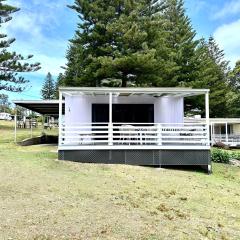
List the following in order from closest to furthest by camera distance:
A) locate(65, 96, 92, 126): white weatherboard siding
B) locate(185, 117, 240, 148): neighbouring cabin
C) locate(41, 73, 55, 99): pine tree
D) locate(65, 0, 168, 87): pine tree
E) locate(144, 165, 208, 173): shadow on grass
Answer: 1. locate(144, 165, 208, 173): shadow on grass
2. locate(65, 96, 92, 126): white weatherboard siding
3. locate(65, 0, 168, 87): pine tree
4. locate(185, 117, 240, 148): neighbouring cabin
5. locate(41, 73, 55, 99): pine tree

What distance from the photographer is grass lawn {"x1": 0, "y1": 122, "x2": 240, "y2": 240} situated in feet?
20.9

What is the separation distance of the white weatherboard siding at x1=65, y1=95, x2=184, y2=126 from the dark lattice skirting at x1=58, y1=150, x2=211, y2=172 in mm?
3842

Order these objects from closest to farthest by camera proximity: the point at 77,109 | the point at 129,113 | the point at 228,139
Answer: the point at 77,109 < the point at 129,113 < the point at 228,139

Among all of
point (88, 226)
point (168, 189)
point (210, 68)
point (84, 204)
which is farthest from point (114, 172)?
point (210, 68)

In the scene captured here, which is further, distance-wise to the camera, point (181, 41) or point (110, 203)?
point (181, 41)

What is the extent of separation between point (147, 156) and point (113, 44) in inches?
575

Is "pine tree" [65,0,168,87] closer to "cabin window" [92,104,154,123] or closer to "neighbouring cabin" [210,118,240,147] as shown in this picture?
"cabin window" [92,104,154,123]

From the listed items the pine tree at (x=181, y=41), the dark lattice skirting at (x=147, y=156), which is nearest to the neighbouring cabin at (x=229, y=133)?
the pine tree at (x=181, y=41)

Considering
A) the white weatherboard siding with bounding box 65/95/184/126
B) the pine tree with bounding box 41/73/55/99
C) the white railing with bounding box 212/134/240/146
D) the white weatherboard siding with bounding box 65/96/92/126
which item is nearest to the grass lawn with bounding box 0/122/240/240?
the white weatherboard siding with bounding box 65/96/92/126

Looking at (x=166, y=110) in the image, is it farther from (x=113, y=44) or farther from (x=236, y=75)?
(x=236, y=75)

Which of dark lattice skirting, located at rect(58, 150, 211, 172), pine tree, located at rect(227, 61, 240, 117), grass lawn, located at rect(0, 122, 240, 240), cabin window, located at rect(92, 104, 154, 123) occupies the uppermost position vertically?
pine tree, located at rect(227, 61, 240, 117)

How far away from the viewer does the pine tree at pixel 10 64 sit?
98.5 ft

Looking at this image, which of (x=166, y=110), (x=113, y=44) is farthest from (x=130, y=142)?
(x=113, y=44)

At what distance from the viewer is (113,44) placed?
27078mm
